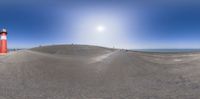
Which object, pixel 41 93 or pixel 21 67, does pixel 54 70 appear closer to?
pixel 21 67

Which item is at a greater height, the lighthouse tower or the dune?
the lighthouse tower

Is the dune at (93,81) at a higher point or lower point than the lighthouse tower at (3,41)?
lower

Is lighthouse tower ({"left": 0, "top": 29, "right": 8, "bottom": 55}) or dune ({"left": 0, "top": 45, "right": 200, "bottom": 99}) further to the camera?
lighthouse tower ({"left": 0, "top": 29, "right": 8, "bottom": 55})

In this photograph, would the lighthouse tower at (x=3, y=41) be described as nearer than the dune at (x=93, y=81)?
No

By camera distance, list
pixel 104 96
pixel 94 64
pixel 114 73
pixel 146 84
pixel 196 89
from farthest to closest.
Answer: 1. pixel 94 64
2. pixel 114 73
3. pixel 146 84
4. pixel 196 89
5. pixel 104 96

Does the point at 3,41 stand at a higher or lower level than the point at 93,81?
higher

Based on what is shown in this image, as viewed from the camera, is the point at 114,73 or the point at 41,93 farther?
the point at 114,73

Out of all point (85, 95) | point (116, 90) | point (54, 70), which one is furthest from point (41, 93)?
point (54, 70)

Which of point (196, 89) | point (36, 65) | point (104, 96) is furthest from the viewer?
point (36, 65)

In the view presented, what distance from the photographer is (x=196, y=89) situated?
522 cm

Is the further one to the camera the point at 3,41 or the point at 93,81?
the point at 3,41

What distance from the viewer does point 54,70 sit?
7.66m

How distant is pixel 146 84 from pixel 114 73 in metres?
1.77

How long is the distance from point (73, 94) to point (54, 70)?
307cm
